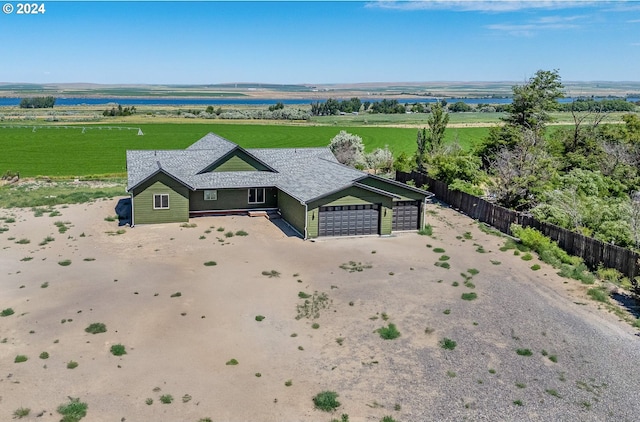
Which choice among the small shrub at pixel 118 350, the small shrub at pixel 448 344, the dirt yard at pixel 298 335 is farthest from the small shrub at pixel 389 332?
the small shrub at pixel 118 350

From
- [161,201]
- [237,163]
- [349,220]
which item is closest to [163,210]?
[161,201]

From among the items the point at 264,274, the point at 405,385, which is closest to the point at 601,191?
the point at 264,274

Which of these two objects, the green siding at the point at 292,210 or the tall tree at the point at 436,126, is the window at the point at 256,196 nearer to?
the green siding at the point at 292,210

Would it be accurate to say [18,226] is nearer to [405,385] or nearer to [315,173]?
[315,173]

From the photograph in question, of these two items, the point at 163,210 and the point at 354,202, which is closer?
the point at 354,202

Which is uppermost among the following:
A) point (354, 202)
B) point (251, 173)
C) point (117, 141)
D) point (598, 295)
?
point (251, 173)

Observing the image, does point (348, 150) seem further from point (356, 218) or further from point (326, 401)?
point (326, 401)
